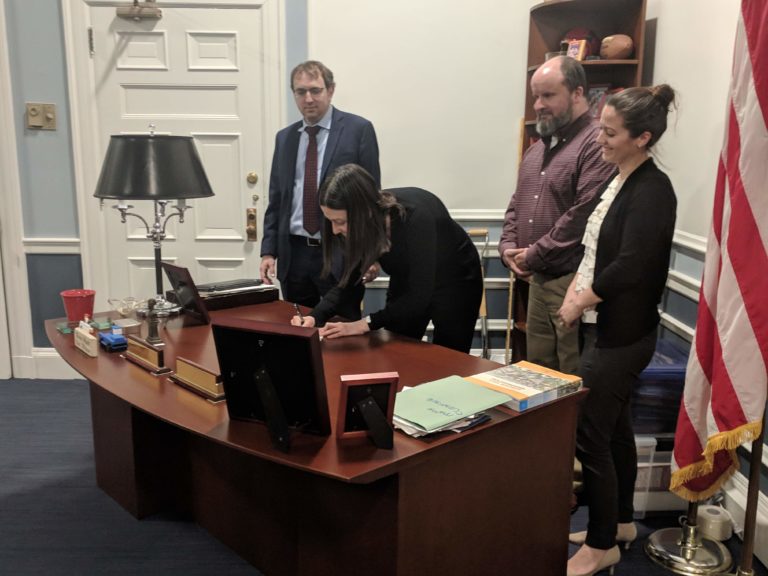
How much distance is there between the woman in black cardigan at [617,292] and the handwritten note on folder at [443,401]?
43 cm

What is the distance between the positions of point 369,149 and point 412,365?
1270mm

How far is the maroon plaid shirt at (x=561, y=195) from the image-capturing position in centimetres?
241

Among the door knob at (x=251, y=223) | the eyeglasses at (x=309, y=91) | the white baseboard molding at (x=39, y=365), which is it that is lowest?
the white baseboard molding at (x=39, y=365)

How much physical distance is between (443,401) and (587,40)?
7.16ft

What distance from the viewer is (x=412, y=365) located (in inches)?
76.4

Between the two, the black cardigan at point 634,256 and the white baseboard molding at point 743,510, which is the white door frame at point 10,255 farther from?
the white baseboard molding at point 743,510

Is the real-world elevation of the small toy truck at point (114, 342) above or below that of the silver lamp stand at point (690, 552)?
above

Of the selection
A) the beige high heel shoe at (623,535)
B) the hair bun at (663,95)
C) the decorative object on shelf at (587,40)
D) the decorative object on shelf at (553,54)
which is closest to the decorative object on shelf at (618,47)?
the decorative object on shelf at (587,40)

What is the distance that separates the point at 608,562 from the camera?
6.79ft

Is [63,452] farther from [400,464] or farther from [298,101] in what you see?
[400,464]

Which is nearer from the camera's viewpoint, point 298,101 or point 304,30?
point 298,101

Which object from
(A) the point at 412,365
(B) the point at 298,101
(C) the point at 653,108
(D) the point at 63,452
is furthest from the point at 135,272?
(C) the point at 653,108

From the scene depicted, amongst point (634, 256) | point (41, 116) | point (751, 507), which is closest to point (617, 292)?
point (634, 256)

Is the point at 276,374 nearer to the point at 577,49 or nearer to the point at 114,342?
the point at 114,342
